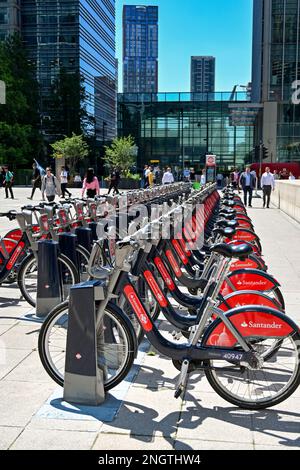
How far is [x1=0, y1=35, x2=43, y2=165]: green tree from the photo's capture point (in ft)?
154

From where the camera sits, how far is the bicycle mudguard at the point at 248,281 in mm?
4480

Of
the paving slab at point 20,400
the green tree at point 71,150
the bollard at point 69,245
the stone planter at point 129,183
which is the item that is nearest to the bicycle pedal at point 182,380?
the paving slab at point 20,400

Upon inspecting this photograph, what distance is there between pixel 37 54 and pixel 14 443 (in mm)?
69805

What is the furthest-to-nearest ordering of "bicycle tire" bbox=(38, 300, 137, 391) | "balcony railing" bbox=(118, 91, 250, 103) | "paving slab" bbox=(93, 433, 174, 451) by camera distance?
"balcony railing" bbox=(118, 91, 250, 103) < "bicycle tire" bbox=(38, 300, 137, 391) < "paving slab" bbox=(93, 433, 174, 451)

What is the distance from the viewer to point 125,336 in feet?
11.8

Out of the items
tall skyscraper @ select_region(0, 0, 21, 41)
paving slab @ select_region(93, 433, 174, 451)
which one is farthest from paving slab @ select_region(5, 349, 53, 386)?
tall skyscraper @ select_region(0, 0, 21, 41)

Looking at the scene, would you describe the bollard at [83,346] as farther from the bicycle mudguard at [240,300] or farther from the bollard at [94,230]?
the bollard at [94,230]

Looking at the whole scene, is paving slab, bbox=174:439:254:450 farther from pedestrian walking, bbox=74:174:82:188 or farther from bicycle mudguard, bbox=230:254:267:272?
pedestrian walking, bbox=74:174:82:188

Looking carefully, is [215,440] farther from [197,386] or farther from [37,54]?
[37,54]

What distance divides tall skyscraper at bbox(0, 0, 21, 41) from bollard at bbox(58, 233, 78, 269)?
66569 millimetres

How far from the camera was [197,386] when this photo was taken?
13.1ft

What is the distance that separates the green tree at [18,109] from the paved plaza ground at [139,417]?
43458 millimetres

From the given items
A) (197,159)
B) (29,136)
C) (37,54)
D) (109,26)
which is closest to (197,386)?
(29,136)

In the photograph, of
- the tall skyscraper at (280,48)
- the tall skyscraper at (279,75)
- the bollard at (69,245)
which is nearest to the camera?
the bollard at (69,245)
